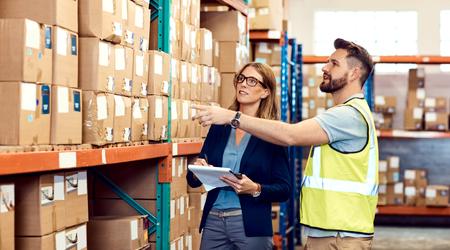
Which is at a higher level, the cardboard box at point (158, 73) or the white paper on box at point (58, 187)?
the cardboard box at point (158, 73)

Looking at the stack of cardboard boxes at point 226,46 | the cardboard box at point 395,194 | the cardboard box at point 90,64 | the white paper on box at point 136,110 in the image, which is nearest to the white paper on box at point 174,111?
the white paper on box at point 136,110

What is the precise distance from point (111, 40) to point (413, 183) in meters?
8.34

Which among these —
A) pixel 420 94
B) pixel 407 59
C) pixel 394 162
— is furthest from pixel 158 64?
pixel 394 162

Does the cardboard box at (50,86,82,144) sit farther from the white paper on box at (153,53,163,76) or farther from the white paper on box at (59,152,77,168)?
the white paper on box at (153,53,163,76)

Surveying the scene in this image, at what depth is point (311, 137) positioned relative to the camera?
12.1 ft

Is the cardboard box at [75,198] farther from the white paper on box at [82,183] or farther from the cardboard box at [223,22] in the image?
the cardboard box at [223,22]

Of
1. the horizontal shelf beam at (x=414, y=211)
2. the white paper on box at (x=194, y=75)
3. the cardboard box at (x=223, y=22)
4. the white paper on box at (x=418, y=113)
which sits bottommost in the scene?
the horizontal shelf beam at (x=414, y=211)

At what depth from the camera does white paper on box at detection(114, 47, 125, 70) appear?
4297 millimetres

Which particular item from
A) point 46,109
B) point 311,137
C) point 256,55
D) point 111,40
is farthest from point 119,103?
point 256,55

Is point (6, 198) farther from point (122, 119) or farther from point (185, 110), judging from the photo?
point (185, 110)

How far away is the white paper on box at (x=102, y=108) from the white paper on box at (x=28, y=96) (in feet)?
2.12

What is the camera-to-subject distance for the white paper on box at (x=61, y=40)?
142 inches

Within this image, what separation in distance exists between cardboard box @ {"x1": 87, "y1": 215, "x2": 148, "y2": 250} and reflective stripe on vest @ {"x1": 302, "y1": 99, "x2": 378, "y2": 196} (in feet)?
4.43

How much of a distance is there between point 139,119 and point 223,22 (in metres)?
2.22
